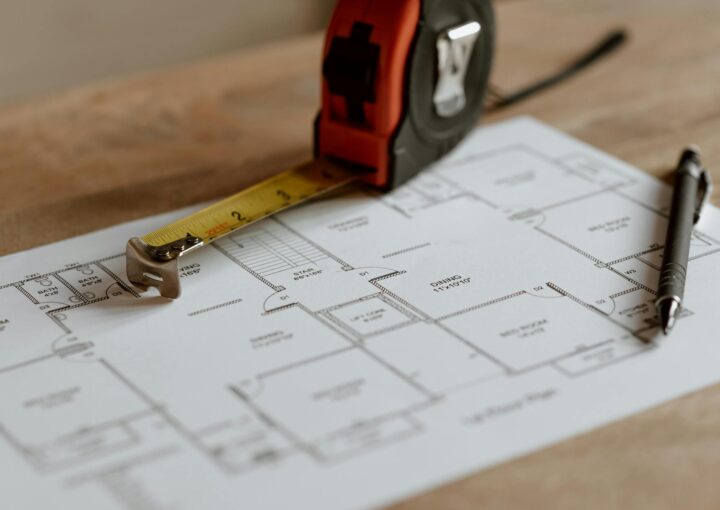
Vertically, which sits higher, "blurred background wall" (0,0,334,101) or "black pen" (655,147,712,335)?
"black pen" (655,147,712,335)

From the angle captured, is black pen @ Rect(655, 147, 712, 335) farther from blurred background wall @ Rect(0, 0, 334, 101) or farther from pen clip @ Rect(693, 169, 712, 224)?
blurred background wall @ Rect(0, 0, 334, 101)

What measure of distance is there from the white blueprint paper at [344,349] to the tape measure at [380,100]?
1.0 inches

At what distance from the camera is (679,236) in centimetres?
99

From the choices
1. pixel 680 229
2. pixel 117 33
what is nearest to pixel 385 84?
pixel 680 229

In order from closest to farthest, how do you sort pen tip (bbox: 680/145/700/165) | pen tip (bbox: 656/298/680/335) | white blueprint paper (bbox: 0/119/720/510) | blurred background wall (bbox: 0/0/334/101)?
white blueprint paper (bbox: 0/119/720/510), pen tip (bbox: 656/298/680/335), pen tip (bbox: 680/145/700/165), blurred background wall (bbox: 0/0/334/101)

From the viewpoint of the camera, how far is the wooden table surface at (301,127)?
30.0 inches

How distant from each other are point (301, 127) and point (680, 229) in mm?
480

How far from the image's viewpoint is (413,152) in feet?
3.73

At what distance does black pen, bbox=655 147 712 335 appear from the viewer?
2.89 ft

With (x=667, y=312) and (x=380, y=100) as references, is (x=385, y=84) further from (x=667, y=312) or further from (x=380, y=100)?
(x=667, y=312)

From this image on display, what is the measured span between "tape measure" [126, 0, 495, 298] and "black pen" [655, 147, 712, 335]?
10.1 inches

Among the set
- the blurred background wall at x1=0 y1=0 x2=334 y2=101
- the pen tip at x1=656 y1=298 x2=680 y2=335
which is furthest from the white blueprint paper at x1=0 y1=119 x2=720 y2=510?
the blurred background wall at x1=0 y1=0 x2=334 y2=101

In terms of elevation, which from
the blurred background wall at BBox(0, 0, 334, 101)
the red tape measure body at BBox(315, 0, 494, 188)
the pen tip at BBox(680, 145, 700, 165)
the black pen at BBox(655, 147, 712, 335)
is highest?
the red tape measure body at BBox(315, 0, 494, 188)

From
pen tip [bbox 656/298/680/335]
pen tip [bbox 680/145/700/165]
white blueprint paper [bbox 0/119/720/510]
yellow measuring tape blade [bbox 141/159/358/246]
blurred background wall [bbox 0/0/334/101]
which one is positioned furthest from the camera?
blurred background wall [bbox 0/0/334/101]
